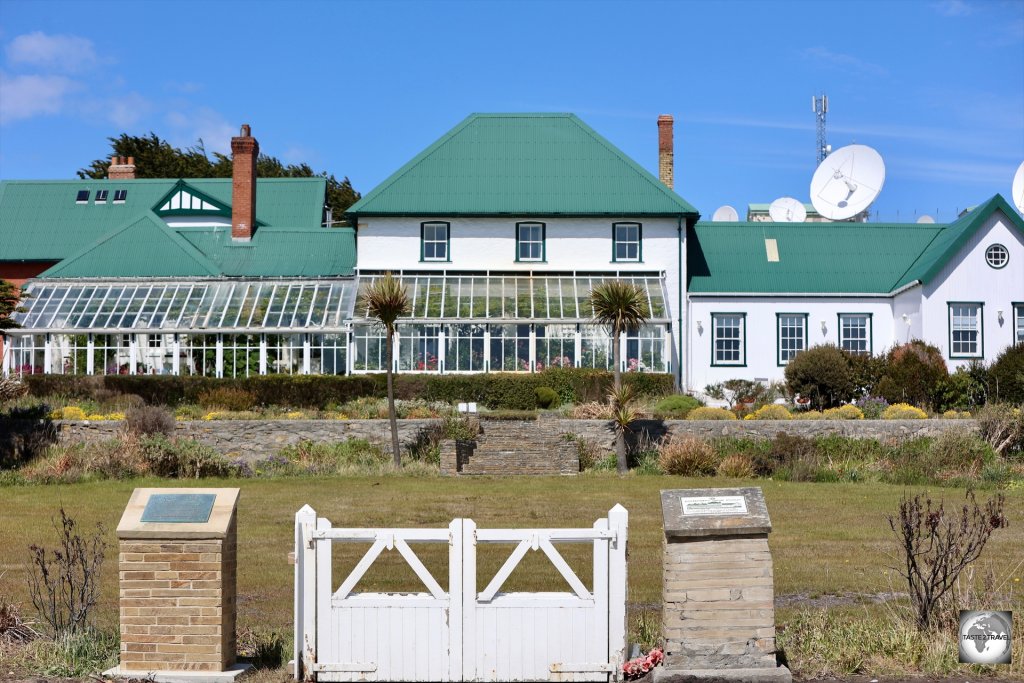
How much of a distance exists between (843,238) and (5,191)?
3191 cm

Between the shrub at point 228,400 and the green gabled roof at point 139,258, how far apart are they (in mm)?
8562

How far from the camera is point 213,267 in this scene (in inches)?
1575

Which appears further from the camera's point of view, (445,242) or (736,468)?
(445,242)

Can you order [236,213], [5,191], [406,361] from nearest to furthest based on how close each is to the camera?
[406,361]
[236,213]
[5,191]

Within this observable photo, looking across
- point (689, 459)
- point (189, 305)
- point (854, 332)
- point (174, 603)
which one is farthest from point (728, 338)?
point (174, 603)

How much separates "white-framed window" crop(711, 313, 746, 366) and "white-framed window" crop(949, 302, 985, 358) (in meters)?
6.20

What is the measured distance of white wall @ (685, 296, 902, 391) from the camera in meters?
37.7

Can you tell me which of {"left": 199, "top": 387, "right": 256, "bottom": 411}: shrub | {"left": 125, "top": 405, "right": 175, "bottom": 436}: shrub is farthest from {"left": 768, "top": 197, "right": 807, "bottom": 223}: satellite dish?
{"left": 125, "top": 405, "right": 175, "bottom": 436}: shrub

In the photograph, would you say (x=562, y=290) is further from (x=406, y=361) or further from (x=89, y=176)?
(x=89, y=176)

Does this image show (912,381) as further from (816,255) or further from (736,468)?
(816,255)

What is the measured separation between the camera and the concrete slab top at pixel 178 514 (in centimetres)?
880

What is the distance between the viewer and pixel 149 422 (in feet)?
79.7

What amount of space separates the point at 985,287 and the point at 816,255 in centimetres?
546

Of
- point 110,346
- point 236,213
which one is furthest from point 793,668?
point 236,213
